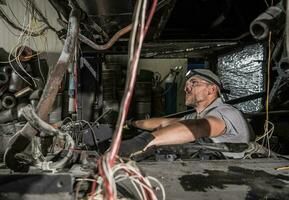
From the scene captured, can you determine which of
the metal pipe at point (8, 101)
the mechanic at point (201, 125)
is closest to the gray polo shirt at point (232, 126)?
the mechanic at point (201, 125)

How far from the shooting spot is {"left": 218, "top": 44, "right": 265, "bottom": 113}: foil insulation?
318cm

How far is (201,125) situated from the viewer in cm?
219

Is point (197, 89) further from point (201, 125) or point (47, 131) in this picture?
point (47, 131)

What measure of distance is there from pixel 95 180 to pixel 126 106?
0.34 meters

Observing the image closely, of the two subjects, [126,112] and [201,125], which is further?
[201,125]

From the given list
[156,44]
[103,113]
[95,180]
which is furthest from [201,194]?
[103,113]

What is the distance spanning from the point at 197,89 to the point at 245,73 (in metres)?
0.90

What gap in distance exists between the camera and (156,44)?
3.20 meters

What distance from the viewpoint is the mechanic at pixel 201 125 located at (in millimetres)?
1809

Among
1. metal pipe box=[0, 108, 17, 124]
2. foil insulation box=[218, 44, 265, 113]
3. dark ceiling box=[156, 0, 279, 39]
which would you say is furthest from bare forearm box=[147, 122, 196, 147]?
metal pipe box=[0, 108, 17, 124]

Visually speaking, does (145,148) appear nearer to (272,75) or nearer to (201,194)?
(201,194)

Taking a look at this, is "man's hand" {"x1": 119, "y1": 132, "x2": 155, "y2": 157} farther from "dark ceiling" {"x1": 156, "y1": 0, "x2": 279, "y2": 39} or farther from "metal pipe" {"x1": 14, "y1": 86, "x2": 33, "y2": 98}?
"metal pipe" {"x1": 14, "y1": 86, "x2": 33, "y2": 98}

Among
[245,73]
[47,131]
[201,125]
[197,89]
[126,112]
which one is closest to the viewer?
[126,112]

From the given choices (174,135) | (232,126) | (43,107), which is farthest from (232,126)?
(43,107)
